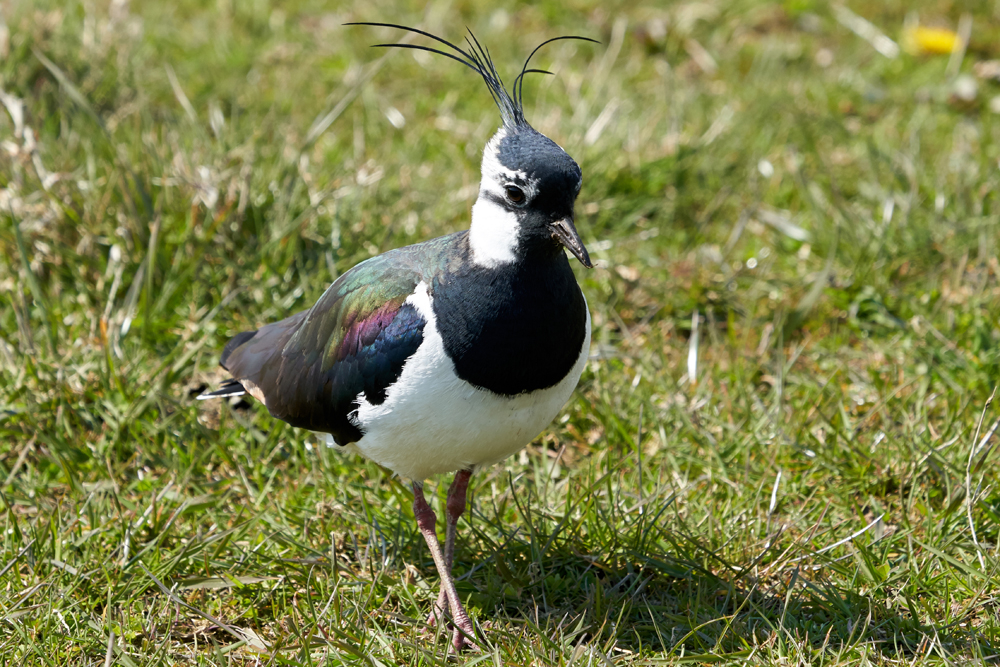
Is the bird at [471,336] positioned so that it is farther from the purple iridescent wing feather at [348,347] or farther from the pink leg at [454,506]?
the pink leg at [454,506]

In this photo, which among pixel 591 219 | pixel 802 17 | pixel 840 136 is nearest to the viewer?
pixel 591 219

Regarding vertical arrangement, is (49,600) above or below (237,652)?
above

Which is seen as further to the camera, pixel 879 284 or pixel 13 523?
pixel 879 284

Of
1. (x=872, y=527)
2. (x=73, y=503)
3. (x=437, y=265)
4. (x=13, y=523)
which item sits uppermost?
(x=437, y=265)

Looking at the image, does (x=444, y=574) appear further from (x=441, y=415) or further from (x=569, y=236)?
(x=569, y=236)

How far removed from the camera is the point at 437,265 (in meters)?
3.08

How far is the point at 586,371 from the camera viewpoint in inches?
171

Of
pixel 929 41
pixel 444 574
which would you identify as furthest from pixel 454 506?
pixel 929 41

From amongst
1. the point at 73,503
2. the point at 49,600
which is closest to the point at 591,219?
the point at 73,503

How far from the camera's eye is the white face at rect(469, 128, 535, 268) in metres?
2.92

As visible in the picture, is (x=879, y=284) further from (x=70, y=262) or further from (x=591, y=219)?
(x=70, y=262)

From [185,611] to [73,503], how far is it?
78 cm

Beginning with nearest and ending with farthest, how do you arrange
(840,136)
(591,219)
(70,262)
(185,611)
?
(185,611)
(70,262)
(591,219)
(840,136)

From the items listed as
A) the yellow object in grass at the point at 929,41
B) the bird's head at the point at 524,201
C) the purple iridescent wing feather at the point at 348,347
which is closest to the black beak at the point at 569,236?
the bird's head at the point at 524,201
